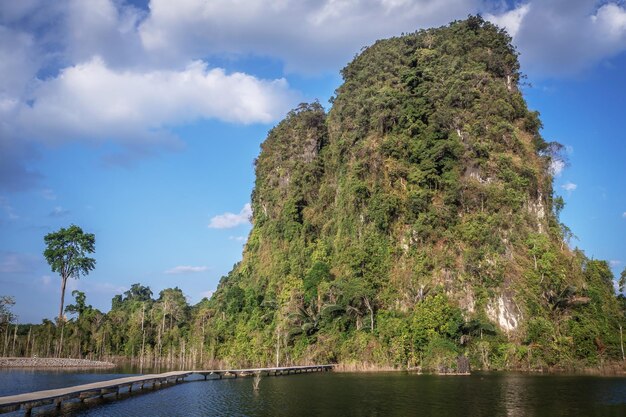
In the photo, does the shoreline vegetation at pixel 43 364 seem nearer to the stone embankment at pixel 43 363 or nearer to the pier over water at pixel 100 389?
the stone embankment at pixel 43 363

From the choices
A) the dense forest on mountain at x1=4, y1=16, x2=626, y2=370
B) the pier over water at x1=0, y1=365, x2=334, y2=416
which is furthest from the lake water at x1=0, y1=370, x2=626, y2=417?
the dense forest on mountain at x1=4, y1=16, x2=626, y2=370

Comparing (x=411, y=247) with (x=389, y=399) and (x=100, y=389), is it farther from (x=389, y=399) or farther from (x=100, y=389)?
(x=100, y=389)

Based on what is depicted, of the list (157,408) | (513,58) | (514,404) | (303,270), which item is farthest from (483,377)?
(513,58)

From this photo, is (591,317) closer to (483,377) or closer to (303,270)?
(483,377)

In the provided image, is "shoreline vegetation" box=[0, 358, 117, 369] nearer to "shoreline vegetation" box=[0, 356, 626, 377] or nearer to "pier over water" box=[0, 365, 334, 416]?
"shoreline vegetation" box=[0, 356, 626, 377]

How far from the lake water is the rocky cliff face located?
7.77 meters

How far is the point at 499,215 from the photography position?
1661 inches

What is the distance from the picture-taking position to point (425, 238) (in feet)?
147

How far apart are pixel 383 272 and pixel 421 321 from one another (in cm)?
812

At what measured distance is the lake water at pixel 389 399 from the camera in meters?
18.5

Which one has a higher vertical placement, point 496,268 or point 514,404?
point 496,268

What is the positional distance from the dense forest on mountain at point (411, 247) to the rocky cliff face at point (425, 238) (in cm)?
16

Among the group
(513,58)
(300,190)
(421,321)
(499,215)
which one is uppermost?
(513,58)

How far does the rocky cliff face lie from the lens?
38281 mm
